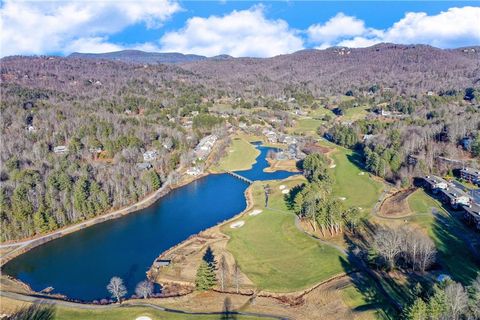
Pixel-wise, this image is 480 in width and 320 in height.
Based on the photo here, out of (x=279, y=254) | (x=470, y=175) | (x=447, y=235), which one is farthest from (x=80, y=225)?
(x=470, y=175)

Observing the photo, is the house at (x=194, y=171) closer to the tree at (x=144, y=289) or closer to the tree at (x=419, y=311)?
the tree at (x=144, y=289)

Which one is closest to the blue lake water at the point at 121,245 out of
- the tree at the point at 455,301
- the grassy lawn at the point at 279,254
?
the grassy lawn at the point at 279,254

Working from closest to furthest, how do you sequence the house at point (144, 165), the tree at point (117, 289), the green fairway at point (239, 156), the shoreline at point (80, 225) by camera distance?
the tree at point (117, 289), the shoreline at point (80, 225), the house at point (144, 165), the green fairway at point (239, 156)

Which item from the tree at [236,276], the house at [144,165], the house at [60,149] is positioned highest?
the house at [60,149]

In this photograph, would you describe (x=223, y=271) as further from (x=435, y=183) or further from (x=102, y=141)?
(x=102, y=141)

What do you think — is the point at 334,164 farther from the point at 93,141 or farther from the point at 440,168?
the point at 93,141
